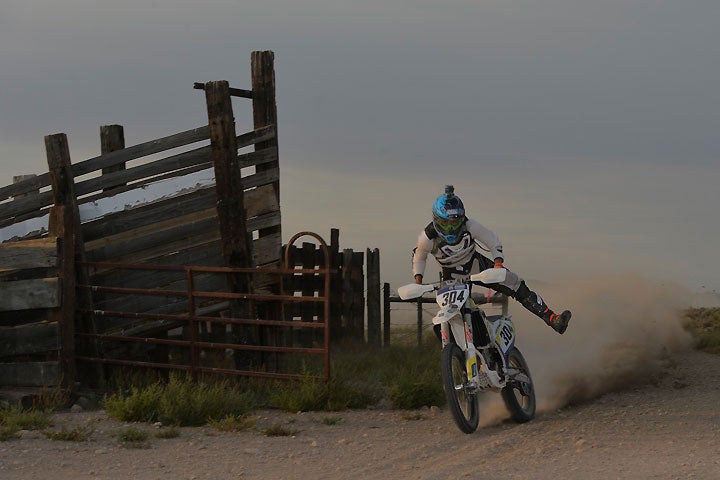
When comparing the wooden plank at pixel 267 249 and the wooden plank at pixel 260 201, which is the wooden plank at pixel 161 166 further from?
the wooden plank at pixel 267 249

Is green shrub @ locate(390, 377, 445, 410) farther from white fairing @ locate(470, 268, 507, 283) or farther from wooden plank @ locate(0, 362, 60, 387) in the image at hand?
wooden plank @ locate(0, 362, 60, 387)

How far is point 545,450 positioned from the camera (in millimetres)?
8836

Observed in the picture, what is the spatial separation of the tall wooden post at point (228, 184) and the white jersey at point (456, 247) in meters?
3.08

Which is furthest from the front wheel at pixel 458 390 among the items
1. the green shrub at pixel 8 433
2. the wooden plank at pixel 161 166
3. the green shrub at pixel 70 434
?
the wooden plank at pixel 161 166

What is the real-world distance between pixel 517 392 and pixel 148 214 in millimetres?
5334

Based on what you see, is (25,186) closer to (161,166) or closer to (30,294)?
(30,294)

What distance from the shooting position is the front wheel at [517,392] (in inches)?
401

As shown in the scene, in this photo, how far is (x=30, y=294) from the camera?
12453 millimetres

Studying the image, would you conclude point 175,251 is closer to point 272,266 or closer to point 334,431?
point 272,266

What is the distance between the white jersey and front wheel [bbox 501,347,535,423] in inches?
42.6

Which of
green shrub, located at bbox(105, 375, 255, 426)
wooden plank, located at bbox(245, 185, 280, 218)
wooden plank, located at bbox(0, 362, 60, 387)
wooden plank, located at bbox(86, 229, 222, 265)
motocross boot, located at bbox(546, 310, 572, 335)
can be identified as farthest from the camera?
wooden plank, located at bbox(245, 185, 280, 218)

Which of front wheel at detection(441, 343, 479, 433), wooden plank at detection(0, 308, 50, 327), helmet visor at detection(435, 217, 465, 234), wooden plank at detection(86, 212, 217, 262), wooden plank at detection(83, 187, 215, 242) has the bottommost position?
front wheel at detection(441, 343, 479, 433)

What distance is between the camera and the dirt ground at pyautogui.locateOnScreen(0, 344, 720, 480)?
8.09 metres

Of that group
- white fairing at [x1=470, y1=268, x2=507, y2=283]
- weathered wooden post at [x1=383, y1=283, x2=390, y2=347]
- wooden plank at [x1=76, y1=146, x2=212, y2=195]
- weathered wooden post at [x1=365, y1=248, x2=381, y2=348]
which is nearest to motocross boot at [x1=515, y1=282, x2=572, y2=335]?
white fairing at [x1=470, y1=268, x2=507, y2=283]
